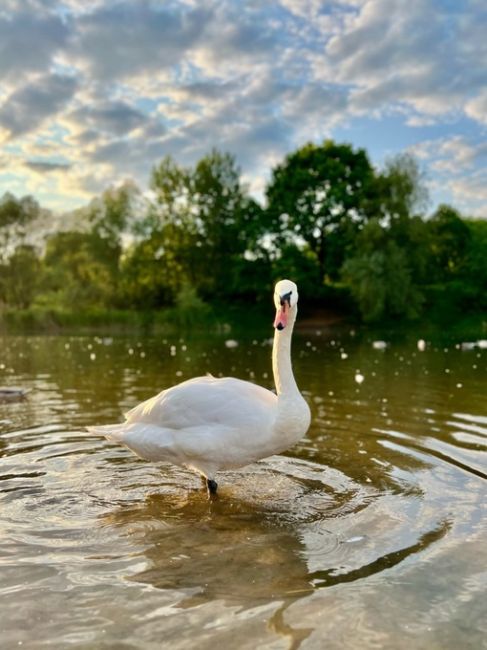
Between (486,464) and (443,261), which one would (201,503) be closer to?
(486,464)

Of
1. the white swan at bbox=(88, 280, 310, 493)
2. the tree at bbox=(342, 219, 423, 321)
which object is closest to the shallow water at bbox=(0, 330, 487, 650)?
the white swan at bbox=(88, 280, 310, 493)

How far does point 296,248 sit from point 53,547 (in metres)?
49.1

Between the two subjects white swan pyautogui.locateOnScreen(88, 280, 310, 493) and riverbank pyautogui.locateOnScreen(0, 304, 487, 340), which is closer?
white swan pyautogui.locateOnScreen(88, 280, 310, 493)

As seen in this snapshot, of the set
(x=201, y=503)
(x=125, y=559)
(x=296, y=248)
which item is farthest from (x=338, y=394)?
(x=296, y=248)

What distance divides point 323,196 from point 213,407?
164ft

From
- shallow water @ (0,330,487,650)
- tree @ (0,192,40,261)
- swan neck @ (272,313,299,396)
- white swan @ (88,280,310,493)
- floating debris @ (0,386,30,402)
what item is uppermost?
tree @ (0,192,40,261)

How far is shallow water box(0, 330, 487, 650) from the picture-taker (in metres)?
3.90

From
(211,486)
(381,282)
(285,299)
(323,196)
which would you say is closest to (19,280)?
(323,196)

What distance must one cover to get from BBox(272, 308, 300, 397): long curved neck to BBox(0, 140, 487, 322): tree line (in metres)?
38.8

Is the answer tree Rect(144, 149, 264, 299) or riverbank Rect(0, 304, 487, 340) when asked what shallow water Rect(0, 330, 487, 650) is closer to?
riverbank Rect(0, 304, 487, 340)

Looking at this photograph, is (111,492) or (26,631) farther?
(111,492)

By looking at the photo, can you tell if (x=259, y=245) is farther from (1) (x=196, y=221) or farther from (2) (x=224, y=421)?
(2) (x=224, y=421)

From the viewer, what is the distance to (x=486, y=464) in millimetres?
7629

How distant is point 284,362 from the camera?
6668 mm
